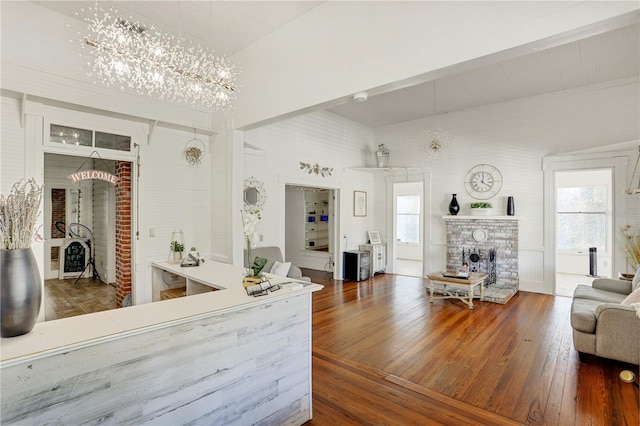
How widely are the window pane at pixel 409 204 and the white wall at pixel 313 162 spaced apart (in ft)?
8.05

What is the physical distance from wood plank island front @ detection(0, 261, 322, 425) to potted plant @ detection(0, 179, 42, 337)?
8cm

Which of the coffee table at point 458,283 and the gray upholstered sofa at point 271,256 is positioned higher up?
the gray upholstered sofa at point 271,256

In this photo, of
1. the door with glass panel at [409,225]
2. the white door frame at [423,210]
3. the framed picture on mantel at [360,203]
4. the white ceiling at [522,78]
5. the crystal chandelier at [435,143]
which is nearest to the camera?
the white ceiling at [522,78]

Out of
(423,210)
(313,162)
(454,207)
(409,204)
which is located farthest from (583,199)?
(313,162)

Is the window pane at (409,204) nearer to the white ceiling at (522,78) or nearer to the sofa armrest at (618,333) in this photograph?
the white ceiling at (522,78)

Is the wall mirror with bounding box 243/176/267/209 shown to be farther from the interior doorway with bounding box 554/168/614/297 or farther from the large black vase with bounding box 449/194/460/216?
the interior doorway with bounding box 554/168/614/297

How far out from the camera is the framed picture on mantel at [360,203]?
753 centimetres

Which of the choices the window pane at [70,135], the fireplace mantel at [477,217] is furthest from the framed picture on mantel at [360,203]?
the window pane at [70,135]

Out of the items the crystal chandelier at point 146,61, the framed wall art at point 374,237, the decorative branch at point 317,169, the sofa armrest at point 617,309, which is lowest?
the sofa armrest at point 617,309

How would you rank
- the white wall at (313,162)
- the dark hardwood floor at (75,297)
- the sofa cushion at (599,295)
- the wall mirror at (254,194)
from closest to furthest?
the sofa cushion at (599,295), the dark hardwood floor at (75,297), the wall mirror at (254,194), the white wall at (313,162)

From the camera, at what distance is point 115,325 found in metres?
1.53

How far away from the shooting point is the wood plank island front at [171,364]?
4.18 ft

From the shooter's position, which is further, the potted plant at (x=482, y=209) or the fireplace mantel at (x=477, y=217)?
the potted plant at (x=482, y=209)

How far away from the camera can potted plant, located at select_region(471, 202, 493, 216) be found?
627 cm
